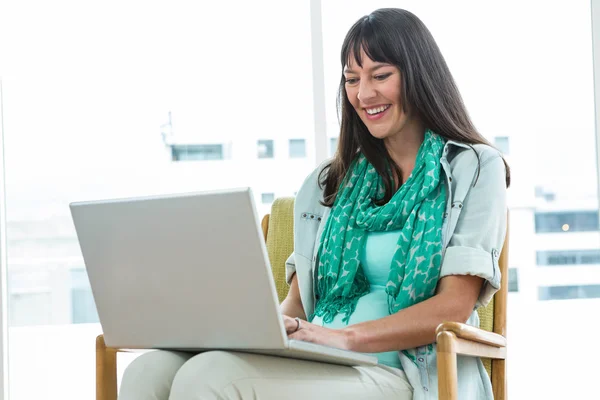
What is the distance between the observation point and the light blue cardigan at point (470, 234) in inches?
60.2

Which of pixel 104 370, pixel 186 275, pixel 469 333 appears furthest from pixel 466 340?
pixel 104 370

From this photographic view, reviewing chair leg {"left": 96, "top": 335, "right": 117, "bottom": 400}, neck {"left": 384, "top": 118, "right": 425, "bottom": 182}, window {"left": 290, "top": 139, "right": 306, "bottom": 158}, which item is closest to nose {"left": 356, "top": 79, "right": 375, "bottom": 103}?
neck {"left": 384, "top": 118, "right": 425, "bottom": 182}

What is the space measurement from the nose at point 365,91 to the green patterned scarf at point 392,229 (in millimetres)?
151

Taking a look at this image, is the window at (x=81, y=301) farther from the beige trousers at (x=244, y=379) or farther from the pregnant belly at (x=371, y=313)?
the beige trousers at (x=244, y=379)

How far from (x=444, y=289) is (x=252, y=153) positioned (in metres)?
1.36

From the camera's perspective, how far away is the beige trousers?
1227mm

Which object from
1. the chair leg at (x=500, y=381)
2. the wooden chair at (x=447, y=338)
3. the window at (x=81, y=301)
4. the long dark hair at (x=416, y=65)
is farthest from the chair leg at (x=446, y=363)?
the window at (x=81, y=301)

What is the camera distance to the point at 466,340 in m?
1.40

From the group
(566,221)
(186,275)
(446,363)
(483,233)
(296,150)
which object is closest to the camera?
(186,275)

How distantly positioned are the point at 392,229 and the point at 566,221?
3.91ft

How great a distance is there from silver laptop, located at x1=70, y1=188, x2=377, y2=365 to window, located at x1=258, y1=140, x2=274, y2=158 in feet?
4.90

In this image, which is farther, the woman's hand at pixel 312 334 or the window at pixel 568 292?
the window at pixel 568 292

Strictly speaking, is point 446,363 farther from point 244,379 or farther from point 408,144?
point 408,144

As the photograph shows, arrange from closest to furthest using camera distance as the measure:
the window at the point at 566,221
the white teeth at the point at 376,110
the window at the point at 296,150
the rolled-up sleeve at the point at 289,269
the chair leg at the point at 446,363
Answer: the chair leg at the point at 446,363
the white teeth at the point at 376,110
the rolled-up sleeve at the point at 289,269
the window at the point at 566,221
the window at the point at 296,150
